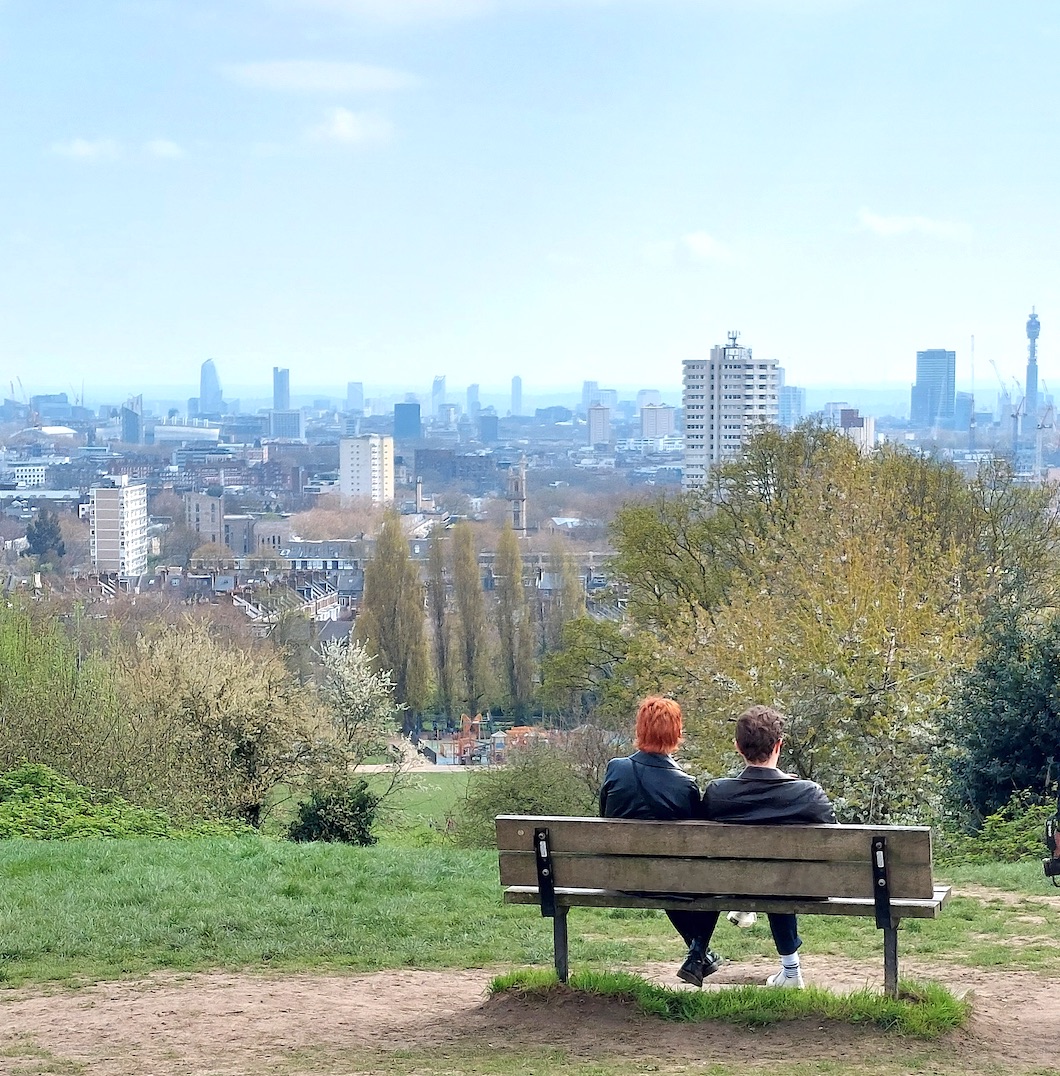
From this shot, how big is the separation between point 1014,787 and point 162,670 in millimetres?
18415

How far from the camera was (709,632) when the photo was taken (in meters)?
21.8

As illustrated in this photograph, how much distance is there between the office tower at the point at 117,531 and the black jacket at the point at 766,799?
430 ft

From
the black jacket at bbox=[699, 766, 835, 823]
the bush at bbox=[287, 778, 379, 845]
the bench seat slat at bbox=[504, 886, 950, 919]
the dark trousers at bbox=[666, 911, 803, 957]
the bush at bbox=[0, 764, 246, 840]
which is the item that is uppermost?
the black jacket at bbox=[699, 766, 835, 823]

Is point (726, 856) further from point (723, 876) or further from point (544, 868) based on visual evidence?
point (544, 868)

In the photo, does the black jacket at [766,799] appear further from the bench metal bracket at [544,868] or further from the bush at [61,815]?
the bush at [61,815]

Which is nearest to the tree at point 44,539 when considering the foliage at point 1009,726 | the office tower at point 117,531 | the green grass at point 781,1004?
the office tower at point 117,531

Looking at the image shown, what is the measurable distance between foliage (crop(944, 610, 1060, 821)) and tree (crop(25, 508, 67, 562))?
413 ft

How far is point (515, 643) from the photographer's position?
70.9 m

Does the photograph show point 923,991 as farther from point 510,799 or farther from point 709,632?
point 510,799

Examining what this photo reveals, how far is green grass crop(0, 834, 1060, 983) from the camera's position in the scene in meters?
7.84

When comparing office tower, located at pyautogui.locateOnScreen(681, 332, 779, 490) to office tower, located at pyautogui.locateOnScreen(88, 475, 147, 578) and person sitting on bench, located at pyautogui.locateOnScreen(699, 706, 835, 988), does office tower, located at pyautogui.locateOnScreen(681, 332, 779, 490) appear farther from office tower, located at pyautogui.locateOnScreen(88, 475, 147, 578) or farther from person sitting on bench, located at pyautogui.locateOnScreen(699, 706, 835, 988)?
person sitting on bench, located at pyautogui.locateOnScreen(699, 706, 835, 988)

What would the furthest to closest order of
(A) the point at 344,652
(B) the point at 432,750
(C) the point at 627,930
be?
1. (B) the point at 432,750
2. (A) the point at 344,652
3. (C) the point at 627,930

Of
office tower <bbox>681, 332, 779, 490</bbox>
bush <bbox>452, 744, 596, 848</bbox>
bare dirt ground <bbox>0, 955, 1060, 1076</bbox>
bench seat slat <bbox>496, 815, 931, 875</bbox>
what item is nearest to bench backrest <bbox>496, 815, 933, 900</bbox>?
bench seat slat <bbox>496, 815, 931, 875</bbox>

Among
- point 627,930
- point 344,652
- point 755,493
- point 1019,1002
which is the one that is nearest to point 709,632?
point 755,493
